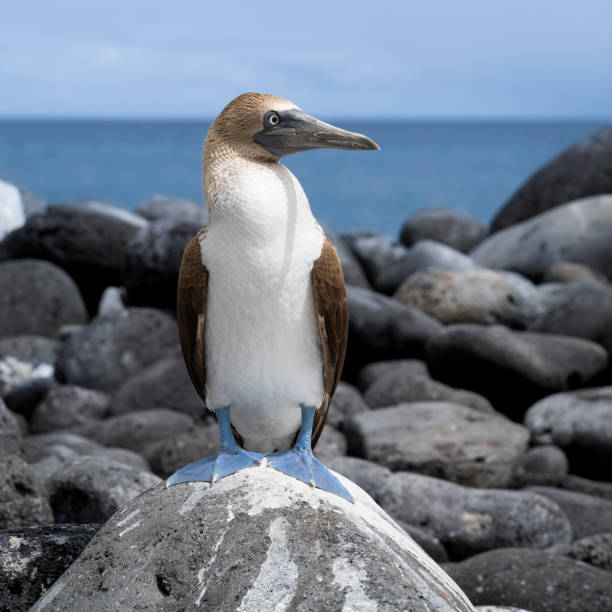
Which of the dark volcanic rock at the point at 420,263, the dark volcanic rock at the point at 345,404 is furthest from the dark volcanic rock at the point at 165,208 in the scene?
the dark volcanic rock at the point at 345,404

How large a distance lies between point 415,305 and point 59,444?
5.42 metres

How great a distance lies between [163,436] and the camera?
8.44m

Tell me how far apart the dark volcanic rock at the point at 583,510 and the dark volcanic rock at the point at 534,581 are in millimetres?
1665

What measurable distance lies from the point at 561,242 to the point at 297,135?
10949 millimetres

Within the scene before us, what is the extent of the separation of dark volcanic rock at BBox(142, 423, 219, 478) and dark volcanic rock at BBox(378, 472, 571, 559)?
1.46 metres

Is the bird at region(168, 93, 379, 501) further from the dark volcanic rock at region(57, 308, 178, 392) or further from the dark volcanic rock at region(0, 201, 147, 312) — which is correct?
the dark volcanic rock at region(0, 201, 147, 312)

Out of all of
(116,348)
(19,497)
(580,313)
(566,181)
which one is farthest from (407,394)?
(566,181)

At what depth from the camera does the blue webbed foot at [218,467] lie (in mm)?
3535

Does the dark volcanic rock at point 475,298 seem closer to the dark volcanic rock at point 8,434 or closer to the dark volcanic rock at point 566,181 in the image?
the dark volcanic rock at point 566,181

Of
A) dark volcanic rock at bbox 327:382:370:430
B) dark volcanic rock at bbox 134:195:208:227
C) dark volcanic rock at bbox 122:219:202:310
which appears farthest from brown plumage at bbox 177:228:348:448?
dark volcanic rock at bbox 134:195:208:227

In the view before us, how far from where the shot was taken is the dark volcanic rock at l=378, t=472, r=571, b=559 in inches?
247

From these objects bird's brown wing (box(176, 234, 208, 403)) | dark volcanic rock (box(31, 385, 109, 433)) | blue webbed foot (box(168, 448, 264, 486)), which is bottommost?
dark volcanic rock (box(31, 385, 109, 433))

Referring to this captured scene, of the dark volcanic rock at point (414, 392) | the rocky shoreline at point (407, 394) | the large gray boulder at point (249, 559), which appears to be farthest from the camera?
the dark volcanic rock at point (414, 392)

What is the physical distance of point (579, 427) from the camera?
8.45 m
